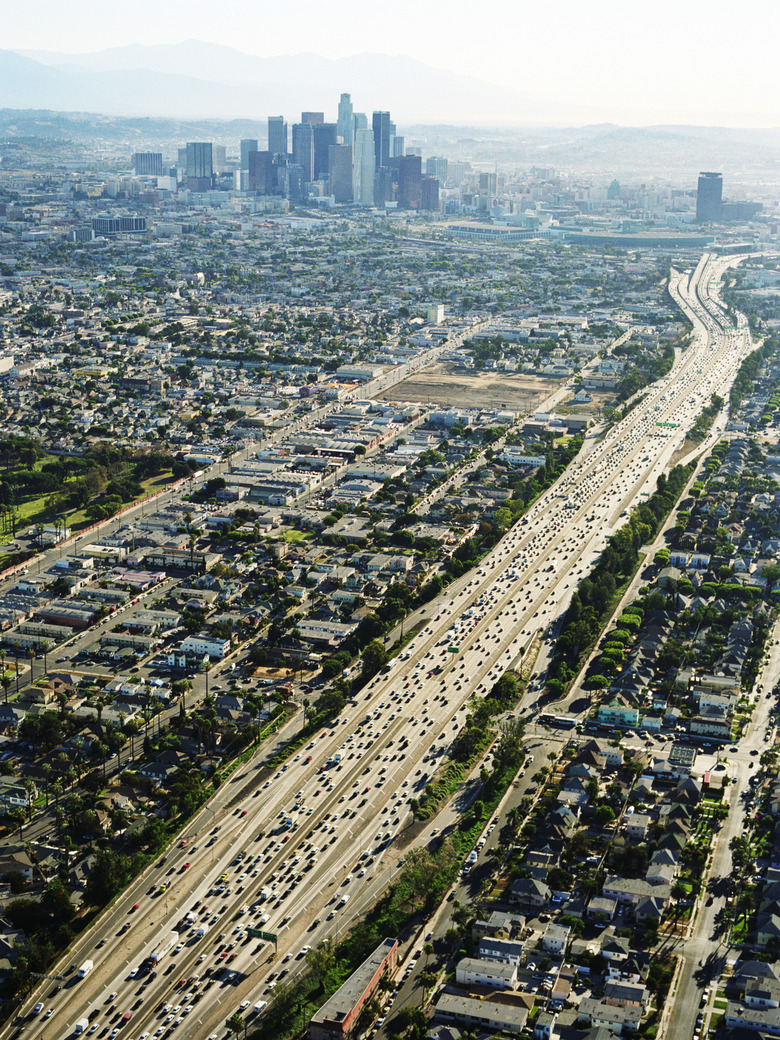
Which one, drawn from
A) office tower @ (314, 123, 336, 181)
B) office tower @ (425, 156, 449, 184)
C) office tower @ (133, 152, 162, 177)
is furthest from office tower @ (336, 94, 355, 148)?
office tower @ (133, 152, 162, 177)

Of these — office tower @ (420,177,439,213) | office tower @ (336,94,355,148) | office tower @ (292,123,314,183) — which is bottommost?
office tower @ (420,177,439,213)

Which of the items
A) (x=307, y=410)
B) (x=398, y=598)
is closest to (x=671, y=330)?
(x=307, y=410)

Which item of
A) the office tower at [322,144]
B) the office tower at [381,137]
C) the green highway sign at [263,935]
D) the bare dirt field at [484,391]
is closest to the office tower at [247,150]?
the office tower at [322,144]

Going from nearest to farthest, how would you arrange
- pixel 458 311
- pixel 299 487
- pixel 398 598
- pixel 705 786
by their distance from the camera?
pixel 705 786 < pixel 398 598 < pixel 299 487 < pixel 458 311

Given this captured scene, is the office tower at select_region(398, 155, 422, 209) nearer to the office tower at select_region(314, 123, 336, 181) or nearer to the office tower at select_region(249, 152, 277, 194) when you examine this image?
the office tower at select_region(314, 123, 336, 181)

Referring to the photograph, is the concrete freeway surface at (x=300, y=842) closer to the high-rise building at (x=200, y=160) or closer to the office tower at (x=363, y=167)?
the office tower at (x=363, y=167)

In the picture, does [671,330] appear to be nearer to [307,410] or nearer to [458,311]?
[458,311]
